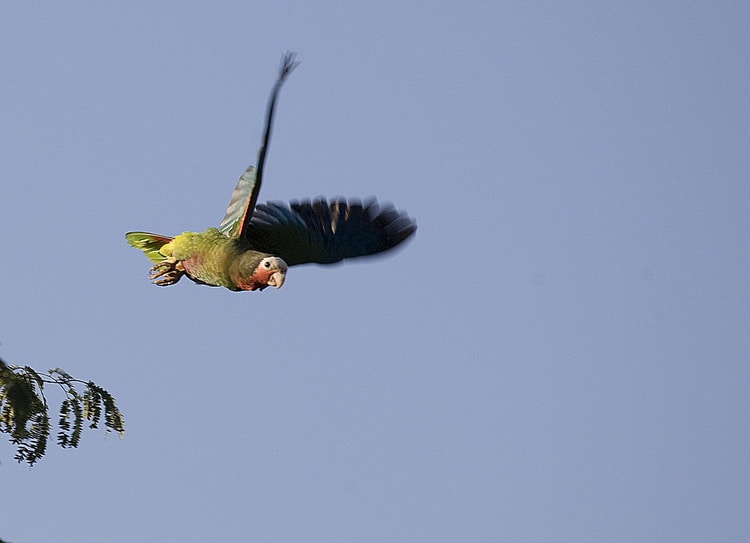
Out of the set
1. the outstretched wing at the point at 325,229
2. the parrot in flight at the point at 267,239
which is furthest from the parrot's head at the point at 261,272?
the outstretched wing at the point at 325,229

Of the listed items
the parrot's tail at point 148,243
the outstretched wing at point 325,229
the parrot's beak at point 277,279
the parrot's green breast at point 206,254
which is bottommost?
the parrot's beak at point 277,279

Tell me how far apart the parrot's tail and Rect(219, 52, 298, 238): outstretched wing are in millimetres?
712

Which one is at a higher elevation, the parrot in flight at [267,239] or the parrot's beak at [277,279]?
the parrot in flight at [267,239]

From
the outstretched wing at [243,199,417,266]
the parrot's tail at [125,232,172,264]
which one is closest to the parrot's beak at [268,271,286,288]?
the outstretched wing at [243,199,417,266]

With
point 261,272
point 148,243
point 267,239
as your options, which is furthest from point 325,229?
point 261,272

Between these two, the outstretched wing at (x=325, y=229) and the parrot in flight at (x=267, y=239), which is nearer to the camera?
the parrot in flight at (x=267, y=239)

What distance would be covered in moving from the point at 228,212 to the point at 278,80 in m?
2.14

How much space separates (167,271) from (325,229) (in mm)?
1661

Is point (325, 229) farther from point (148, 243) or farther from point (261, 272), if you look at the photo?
point (261, 272)

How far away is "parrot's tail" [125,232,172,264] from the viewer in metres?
8.31

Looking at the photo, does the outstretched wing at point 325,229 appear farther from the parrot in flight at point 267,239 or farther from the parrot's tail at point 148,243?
the parrot's tail at point 148,243

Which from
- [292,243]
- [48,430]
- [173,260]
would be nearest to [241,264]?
[173,260]

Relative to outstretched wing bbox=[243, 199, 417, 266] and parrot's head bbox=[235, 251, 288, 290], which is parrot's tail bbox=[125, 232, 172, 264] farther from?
parrot's head bbox=[235, 251, 288, 290]

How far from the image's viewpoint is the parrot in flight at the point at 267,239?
23.6ft
